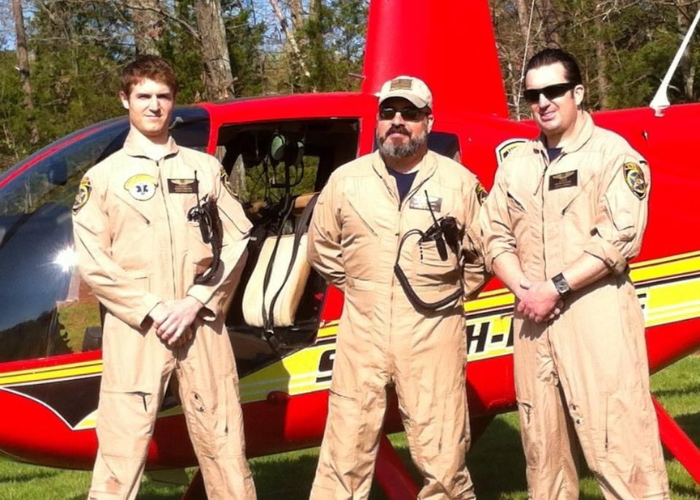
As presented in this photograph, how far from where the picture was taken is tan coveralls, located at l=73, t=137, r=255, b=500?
380 cm

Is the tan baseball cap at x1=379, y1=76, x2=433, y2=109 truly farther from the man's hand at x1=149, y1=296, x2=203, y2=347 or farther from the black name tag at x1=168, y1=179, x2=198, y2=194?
the man's hand at x1=149, y1=296, x2=203, y2=347

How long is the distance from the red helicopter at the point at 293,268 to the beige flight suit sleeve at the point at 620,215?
4.19 ft

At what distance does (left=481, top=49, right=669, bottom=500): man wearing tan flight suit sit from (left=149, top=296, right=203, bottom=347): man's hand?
41.5 inches

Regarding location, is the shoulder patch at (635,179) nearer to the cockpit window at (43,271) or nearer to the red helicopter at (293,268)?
the red helicopter at (293,268)

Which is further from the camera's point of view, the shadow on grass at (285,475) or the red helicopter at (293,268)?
the shadow on grass at (285,475)

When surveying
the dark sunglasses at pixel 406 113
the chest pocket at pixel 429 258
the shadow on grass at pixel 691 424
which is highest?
the dark sunglasses at pixel 406 113

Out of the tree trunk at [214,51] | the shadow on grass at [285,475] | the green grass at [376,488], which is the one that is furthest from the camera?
Answer: the tree trunk at [214,51]

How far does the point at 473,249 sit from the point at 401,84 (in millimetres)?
651

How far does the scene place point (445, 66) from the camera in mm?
5527

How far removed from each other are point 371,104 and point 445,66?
2.43 ft

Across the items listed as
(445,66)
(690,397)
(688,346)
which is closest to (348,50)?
(690,397)

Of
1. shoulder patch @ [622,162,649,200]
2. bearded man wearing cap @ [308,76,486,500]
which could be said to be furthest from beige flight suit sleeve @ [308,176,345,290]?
shoulder patch @ [622,162,649,200]

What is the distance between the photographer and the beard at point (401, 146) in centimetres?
386

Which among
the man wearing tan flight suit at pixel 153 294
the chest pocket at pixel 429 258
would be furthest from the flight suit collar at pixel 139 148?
the chest pocket at pixel 429 258
